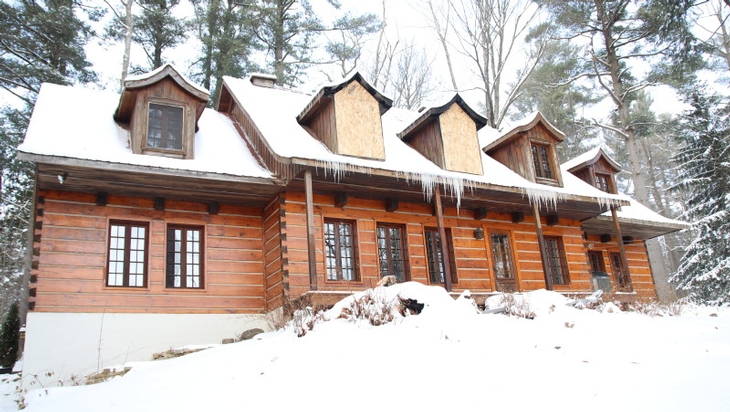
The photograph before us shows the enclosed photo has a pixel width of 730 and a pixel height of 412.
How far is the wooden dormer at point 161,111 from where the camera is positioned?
11.2 m

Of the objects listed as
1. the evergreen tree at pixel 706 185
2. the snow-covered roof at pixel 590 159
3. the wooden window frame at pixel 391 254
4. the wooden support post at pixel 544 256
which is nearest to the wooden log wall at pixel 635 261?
the evergreen tree at pixel 706 185

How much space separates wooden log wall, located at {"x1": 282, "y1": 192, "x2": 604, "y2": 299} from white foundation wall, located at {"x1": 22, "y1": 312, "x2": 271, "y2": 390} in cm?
202

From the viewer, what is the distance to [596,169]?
716 inches

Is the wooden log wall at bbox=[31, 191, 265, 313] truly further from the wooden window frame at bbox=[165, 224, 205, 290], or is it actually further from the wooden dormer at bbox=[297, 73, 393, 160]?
the wooden dormer at bbox=[297, 73, 393, 160]

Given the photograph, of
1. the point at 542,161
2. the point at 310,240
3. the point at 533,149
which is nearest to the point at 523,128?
the point at 533,149

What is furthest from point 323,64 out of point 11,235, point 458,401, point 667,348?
point 458,401

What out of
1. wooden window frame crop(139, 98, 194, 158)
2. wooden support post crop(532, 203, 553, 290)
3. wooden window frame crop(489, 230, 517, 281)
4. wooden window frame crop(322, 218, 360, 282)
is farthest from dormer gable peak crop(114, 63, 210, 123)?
wooden support post crop(532, 203, 553, 290)

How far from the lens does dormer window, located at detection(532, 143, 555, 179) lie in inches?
616

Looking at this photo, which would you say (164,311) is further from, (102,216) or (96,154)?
(96,154)

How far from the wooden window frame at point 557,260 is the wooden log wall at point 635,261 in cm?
222

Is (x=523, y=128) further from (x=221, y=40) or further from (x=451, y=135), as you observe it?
(x=221, y=40)

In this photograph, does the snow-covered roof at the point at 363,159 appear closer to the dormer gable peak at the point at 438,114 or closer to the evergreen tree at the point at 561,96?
the dormer gable peak at the point at 438,114

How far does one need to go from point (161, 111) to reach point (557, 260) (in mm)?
11290

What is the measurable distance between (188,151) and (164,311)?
3.19 m
